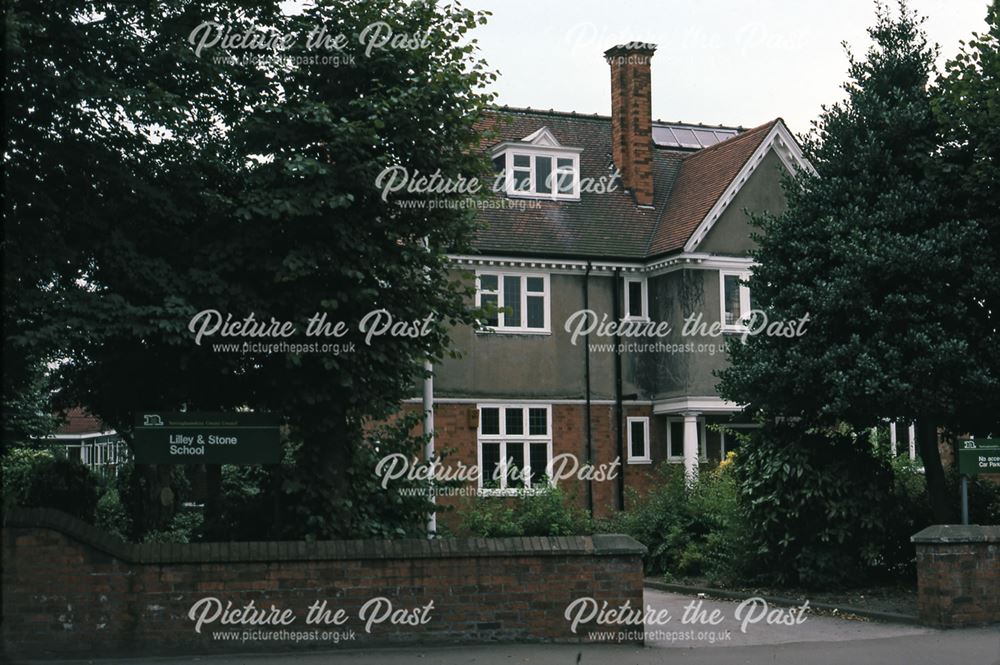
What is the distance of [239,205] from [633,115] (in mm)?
21408

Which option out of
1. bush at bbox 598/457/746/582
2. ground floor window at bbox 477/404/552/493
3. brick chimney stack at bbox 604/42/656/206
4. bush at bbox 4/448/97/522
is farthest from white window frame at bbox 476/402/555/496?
bush at bbox 4/448/97/522

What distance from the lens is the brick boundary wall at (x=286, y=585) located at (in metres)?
11.9

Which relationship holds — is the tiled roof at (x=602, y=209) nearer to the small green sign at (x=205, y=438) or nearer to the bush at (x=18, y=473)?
the bush at (x=18, y=473)

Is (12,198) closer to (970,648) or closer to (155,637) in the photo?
(155,637)

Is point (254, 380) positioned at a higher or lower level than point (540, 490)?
higher

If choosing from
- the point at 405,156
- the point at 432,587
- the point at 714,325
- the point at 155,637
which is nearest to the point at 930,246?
the point at 405,156

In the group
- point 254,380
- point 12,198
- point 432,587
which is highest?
point 12,198

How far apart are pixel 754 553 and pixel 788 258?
4.65m

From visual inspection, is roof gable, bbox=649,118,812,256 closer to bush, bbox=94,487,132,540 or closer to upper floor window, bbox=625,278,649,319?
upper floor window, bbox=625,278,649,319

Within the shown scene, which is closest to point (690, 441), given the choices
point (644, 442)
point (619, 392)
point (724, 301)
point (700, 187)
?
point (644, 442)

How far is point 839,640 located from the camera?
14.2 m

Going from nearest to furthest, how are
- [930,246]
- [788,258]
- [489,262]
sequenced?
[930,246] → [788,258] → [489,262]

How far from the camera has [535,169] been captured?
31938 mm

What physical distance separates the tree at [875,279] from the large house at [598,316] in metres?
10.9
